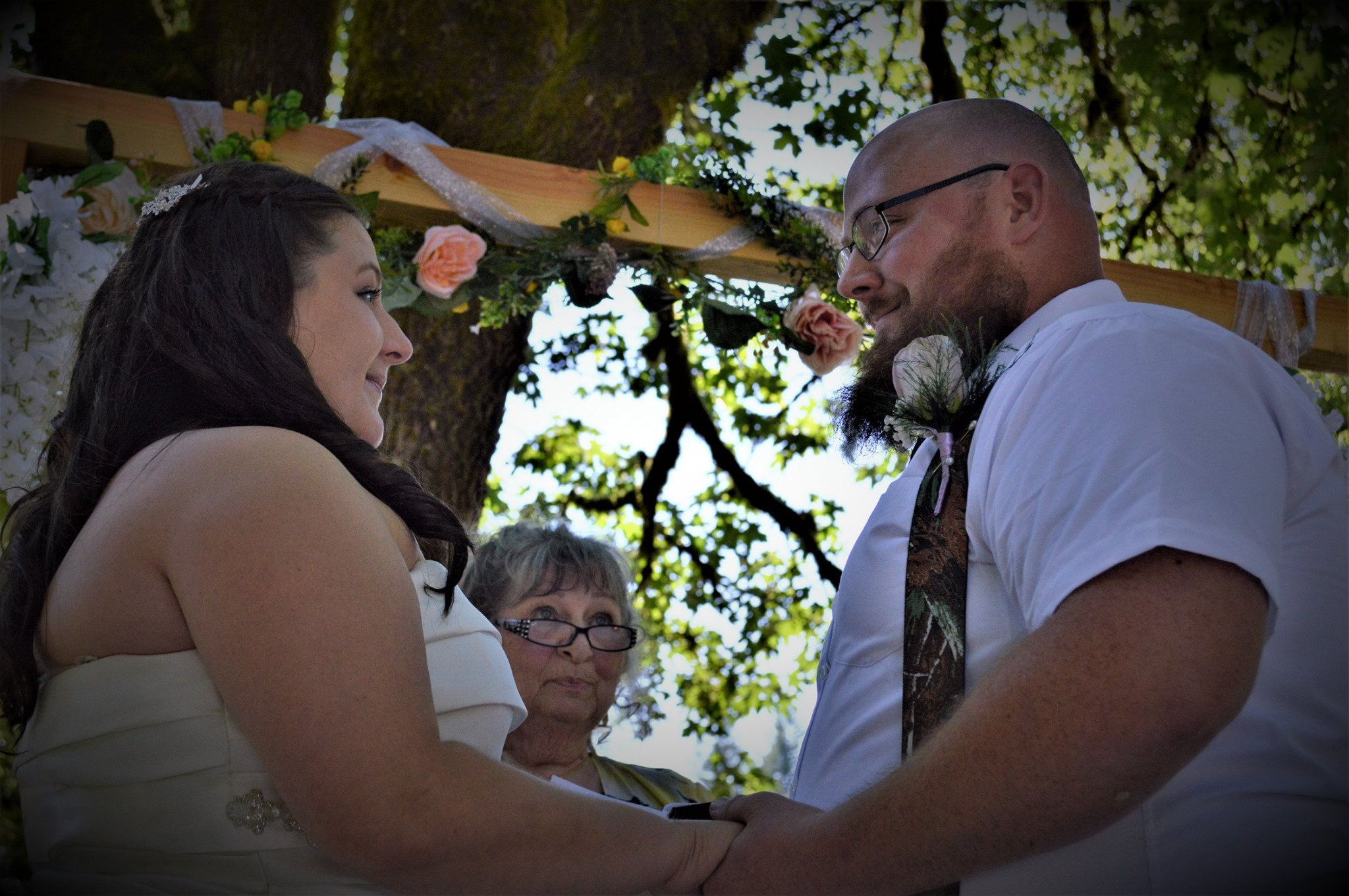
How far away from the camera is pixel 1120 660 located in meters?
1.53

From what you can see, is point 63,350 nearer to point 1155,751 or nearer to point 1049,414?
point 1049,414

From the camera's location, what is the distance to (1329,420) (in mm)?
3426

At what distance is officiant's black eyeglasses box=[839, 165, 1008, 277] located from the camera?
2689 mm

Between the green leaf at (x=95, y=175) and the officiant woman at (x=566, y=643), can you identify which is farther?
the officiant woman at (x=566, y=643)

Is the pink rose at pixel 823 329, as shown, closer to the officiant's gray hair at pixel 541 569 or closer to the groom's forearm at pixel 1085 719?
the officiant's gray hair at pixel 541 569

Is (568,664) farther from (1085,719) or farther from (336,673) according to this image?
(1085,719)

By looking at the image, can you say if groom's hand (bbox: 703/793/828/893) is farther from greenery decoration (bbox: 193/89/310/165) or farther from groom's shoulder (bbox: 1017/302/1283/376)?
greenery decoration (bbox: 193/89/310/165)

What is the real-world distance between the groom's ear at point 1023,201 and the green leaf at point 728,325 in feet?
5.16

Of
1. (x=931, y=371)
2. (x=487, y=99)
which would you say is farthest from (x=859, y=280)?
(x=487, y=99)

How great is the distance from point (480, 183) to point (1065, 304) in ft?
7.27

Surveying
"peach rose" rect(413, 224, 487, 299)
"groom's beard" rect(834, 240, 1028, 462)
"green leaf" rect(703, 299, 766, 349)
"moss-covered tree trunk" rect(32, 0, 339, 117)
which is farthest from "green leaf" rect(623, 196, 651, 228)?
"moss-covered tree trunk" rect(32, 0, 339, 117)

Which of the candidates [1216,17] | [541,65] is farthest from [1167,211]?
[541,65]

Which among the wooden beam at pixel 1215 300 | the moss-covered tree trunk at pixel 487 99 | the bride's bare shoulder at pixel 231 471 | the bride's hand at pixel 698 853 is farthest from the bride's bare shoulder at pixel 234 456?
the wooden beam at pixel 1215 300

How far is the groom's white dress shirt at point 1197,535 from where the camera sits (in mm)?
1581
